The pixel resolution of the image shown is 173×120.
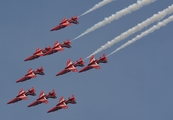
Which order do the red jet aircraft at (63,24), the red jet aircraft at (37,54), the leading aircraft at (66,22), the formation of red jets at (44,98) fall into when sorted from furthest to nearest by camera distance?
the red jet aircraft at (37,54), the red jet aircraft at (63,24), the leading aircraft at (66,22), the formation of red jets at (44,98)

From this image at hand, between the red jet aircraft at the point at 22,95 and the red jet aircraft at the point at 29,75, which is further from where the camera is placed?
the red jet aircraft at the point at 22,95

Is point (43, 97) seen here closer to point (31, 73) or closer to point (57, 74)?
point (31, 73)

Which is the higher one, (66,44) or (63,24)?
(63,24)

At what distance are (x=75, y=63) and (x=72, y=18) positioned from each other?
9.39m

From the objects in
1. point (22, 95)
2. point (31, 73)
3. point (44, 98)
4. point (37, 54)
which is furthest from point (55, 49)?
point (22, 95)

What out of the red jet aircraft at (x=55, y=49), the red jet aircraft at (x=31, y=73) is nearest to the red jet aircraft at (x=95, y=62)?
the red jet aircraft at (x=55, y=49)

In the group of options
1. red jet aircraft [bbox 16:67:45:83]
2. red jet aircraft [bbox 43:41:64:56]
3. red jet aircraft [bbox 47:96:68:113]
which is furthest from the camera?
red jet aircraft [bbox 16:67:45:83]

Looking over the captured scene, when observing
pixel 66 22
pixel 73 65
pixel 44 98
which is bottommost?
pixel 44 98

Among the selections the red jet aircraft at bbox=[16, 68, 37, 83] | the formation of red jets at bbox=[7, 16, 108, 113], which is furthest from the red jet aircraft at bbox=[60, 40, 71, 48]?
the red jet aircraft at bbox=[16, 68, 37, 83]

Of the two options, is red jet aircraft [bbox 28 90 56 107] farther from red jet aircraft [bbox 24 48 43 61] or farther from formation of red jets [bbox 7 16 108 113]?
red jet aircraft [bbox 24 48 43 61]

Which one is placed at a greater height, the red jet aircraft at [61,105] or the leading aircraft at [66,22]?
the leading aircraft at [66,22]

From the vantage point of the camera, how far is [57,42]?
11938 centimetres

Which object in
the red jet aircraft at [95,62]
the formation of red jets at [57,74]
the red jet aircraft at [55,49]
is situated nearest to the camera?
the red jet aircraft at [95,62]

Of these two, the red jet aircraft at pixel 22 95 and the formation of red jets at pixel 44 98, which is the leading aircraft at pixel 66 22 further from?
the red jet aircraft at pixel 22 95
